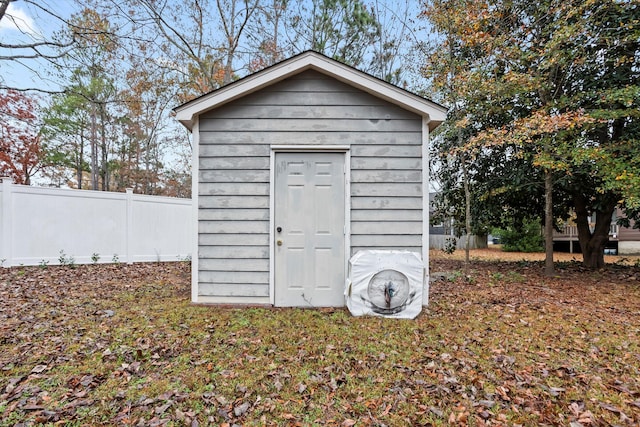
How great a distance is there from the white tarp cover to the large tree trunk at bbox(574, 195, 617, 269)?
246 inches

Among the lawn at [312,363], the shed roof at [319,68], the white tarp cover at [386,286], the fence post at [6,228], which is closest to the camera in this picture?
the lawn at [312,363]

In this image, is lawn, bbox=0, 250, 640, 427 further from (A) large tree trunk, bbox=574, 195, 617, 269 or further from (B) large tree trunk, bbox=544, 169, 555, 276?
(A) large tree trunk, bbox=574, 195, 617, 269

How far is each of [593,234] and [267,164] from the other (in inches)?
→ 327

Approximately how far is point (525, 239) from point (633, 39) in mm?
11450

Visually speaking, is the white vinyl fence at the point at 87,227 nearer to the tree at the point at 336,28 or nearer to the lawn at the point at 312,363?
the lawn at the point at 312,363

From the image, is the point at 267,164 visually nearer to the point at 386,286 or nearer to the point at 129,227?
the point at 386,286

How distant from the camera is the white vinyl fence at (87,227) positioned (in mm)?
6855

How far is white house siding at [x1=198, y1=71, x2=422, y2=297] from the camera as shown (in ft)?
15.1

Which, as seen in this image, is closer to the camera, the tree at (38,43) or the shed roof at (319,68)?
the shed roof at (319,68)

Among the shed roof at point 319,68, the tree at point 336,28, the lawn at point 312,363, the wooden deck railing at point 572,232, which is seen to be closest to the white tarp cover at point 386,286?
the lawn at point 312,363

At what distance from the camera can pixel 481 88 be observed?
6.82 m

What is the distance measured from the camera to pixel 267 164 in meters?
4.65

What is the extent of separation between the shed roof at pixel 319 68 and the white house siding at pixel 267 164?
19 cm

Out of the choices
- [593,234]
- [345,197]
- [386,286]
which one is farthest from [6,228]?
[593,234]
